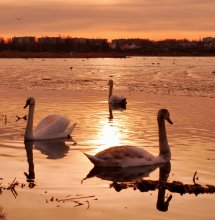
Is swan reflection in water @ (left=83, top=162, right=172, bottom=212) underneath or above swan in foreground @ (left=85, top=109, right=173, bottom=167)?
underneath

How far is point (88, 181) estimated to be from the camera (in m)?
10.6

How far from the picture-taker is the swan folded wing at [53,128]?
51.0ft

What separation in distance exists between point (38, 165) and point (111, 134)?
492 centimetres

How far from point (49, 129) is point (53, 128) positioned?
13 centimetres

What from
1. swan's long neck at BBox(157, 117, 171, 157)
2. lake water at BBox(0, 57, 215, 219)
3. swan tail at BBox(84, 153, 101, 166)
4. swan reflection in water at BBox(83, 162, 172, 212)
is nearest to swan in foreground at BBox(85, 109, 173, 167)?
swan tail at BBox(84, 153, 101, 166)

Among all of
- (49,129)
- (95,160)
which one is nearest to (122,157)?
(95,160)

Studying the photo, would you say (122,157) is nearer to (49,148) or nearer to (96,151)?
(96,151)

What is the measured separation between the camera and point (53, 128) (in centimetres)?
1562

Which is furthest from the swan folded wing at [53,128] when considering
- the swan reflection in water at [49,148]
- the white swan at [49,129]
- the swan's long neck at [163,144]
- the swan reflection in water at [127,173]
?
the swan reflection in water at [127,173]

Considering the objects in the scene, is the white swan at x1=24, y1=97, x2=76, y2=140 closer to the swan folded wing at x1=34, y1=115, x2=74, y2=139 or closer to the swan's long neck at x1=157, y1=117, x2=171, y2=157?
the swan folded wing at x1=34, y1=115, x2=74, y2=139

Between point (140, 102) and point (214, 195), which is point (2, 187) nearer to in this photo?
point (214, 195)

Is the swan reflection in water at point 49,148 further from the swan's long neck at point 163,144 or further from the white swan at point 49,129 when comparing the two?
the swan's long neck at point 163,144

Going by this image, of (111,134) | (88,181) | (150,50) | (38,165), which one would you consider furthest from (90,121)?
(150,50)

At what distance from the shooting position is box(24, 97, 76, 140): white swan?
602 inches
